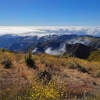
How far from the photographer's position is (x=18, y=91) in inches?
288

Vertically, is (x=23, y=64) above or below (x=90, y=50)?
above

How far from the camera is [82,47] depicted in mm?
95188

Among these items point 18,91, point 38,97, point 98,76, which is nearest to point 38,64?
point 98,76

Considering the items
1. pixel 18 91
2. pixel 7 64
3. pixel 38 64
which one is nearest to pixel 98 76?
pixel 38 64

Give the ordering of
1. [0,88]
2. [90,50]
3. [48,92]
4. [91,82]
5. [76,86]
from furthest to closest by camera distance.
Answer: [90,50] < [91,82] < [76,86] < [0,88] < [48,92]

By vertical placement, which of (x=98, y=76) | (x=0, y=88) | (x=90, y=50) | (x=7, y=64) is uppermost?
(x=0, y=88)

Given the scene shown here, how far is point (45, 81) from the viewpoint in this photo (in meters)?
9.33

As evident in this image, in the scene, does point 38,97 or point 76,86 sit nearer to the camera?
point 38,97

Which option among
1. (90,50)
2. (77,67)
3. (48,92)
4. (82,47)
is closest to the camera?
(48,92)

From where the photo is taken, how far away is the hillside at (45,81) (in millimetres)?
6533

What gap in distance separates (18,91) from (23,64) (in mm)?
7845

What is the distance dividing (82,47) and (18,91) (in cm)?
8912

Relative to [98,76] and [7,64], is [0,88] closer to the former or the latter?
[7,64]

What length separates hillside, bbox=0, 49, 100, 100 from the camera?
6.53 meters
